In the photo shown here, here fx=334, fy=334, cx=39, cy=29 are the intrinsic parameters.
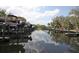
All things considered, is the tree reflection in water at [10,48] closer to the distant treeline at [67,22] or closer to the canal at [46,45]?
the canal at [46,45]

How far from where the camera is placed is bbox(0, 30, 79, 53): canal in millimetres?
6016

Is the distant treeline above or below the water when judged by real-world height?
above

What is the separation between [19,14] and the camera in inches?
237

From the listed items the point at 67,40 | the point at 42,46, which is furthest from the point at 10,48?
the point at 67,40

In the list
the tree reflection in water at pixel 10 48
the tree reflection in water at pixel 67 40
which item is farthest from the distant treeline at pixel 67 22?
the tree reflection in water at pixel 10 48

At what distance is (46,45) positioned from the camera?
606cm

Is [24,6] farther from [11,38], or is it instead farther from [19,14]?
[11,38]

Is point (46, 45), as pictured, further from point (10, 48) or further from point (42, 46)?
point (10, 48)

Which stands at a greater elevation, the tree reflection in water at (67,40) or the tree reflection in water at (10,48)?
the tree reflection in water at (67,40)

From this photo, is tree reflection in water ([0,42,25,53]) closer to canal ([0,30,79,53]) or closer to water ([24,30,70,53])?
canal ([0,30,79,53])

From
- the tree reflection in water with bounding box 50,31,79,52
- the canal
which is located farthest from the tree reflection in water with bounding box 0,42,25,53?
the tree reflection in water with bounding box 50,31,79,52

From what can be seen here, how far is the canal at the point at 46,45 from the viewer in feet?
19.7
